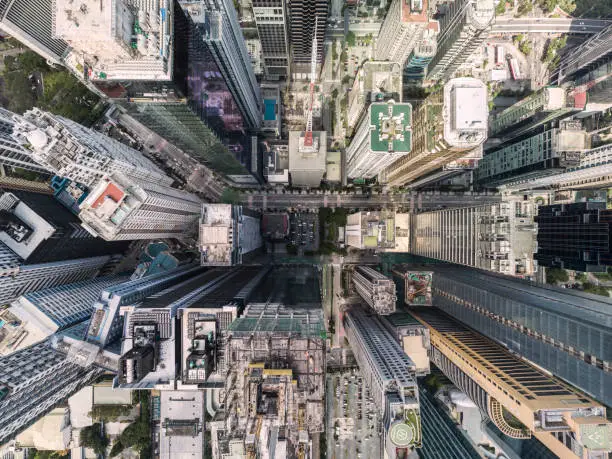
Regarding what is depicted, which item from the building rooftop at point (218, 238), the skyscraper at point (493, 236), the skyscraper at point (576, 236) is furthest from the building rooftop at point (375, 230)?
the skyscraper at point (576, 236)

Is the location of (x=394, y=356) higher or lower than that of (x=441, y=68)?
lower

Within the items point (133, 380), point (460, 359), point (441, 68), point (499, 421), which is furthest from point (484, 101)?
point (133, 380)

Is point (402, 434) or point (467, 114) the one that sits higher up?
point (467, 114)

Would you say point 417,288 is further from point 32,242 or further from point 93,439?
point 93,439

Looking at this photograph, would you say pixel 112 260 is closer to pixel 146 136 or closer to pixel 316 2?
pixel 146 136

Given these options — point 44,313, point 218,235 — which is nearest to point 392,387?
point 218,235
